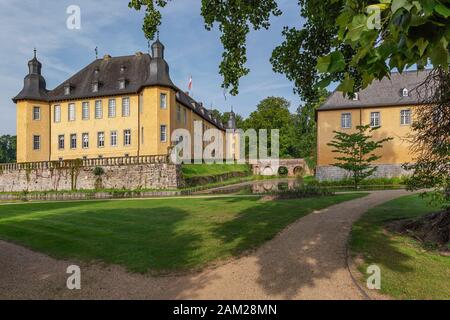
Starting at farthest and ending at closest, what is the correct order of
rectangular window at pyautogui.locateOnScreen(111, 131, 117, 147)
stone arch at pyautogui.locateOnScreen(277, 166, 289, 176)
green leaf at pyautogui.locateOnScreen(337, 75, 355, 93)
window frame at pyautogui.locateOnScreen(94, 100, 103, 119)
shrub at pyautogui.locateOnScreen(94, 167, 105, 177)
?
stone arch at pyautogui.locateOnScreen(277, 166, 289, 176), window frame at pyautogui.locateOnScreen(94, 100, 103, 119), rectangular window at pyautogui.locateOnScreen(111, 131, 117, 147), shrub at pyautogui.locateOnScreen(94, 167, 105, 177), green leaf at pyautogui.locateOnScreen(337, 75, 355, 93)

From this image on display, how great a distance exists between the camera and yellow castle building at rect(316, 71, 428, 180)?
1339 inches

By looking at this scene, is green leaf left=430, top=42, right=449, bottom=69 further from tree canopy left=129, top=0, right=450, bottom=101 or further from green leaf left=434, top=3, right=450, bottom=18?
green leaf left=434, top=3, right=450, bottom=18

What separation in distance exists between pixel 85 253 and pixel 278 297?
4.85 metres

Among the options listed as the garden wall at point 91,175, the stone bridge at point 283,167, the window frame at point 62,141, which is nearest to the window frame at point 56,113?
the window frame at point 62,141

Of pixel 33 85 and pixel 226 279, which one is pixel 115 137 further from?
pixel 226 279

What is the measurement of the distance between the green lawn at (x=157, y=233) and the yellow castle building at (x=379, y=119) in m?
22.9

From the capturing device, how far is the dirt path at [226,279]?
17.3 ft

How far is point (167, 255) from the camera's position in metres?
7.19

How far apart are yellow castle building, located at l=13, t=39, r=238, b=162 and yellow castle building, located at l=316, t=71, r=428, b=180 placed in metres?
17.1

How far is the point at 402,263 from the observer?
20.4 feet

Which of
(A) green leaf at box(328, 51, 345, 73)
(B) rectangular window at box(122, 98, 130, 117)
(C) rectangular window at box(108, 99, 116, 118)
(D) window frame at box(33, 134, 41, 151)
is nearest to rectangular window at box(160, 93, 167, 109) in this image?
(B) rectangular window at box(122, 98, 130, 117)

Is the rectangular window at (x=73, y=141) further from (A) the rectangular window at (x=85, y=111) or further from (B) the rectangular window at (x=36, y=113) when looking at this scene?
(B) the rectangular window at (x=36, y=113)

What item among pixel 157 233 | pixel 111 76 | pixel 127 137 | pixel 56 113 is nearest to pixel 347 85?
pixel 157 233
